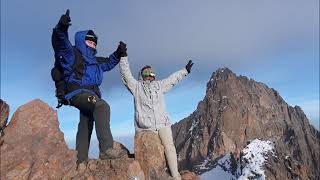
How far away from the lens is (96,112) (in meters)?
12.3

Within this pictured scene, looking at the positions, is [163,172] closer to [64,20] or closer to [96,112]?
[96,112]

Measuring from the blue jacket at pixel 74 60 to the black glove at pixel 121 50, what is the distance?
549 millimetres

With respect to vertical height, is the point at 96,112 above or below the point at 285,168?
below

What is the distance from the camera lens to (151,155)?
13500mm

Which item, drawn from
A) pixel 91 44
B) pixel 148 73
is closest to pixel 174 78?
pixel 148 73

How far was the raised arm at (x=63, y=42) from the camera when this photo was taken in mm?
11047

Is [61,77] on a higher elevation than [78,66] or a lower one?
lower

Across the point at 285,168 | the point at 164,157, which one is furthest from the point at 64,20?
the point at 285,168

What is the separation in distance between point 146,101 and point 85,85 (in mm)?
2351

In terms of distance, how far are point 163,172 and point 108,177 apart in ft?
7.19

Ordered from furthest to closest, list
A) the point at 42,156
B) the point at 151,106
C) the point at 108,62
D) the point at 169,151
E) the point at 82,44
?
the point at 151,106, the point at 169,151, the point at 108,62, the point at 82,44, the point at 42,156

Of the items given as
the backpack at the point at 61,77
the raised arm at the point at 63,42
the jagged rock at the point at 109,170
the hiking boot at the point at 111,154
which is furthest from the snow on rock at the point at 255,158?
the raised arm at the point at 63,42

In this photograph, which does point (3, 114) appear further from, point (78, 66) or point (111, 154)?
point (111, 154)

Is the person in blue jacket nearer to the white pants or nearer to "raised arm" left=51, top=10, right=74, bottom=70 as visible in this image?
"raised arm" left=51, top=10, right=74, bottom=70
